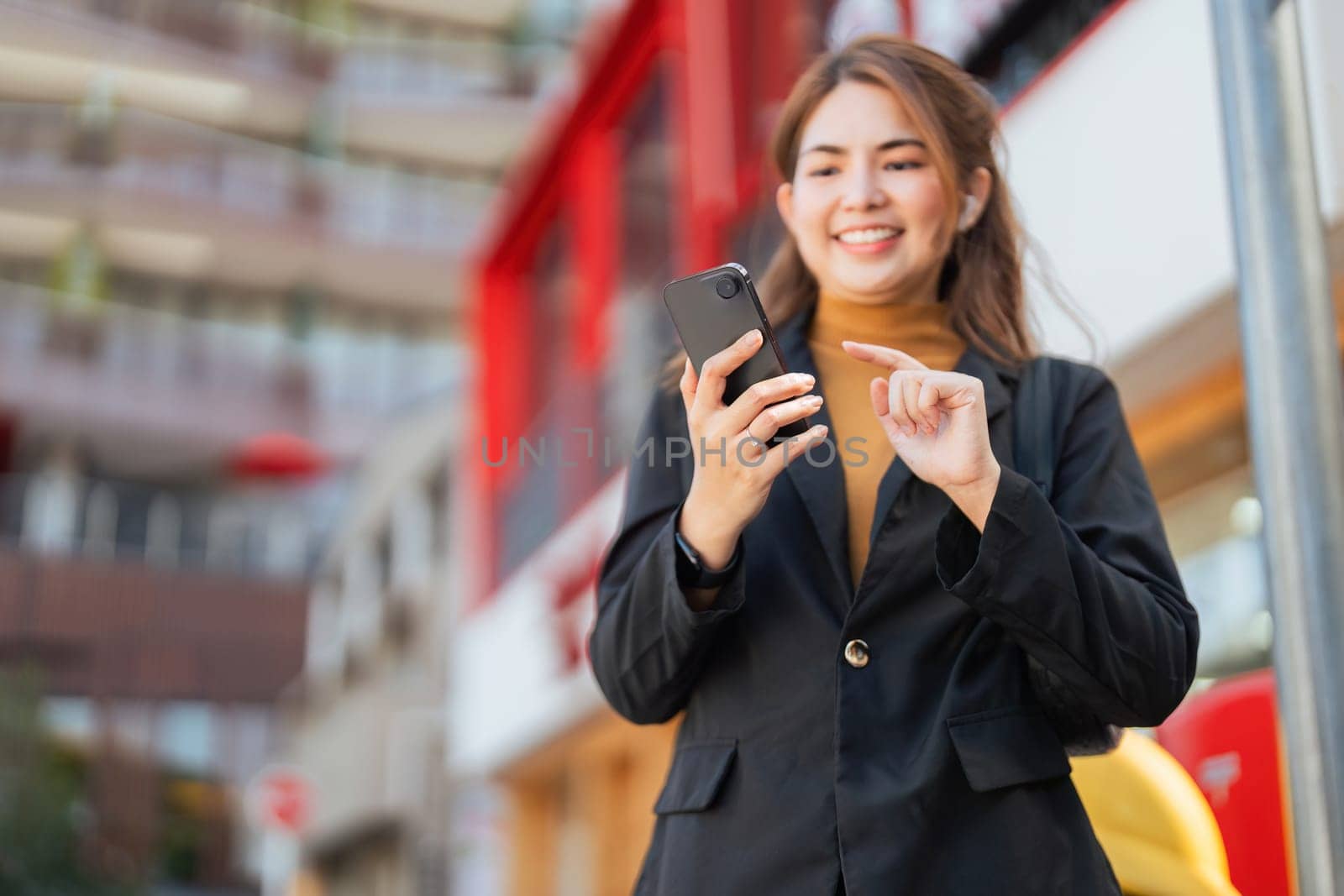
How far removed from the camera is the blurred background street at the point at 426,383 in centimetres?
383

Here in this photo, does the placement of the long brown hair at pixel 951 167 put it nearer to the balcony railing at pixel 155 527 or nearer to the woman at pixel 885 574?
the woman at pixel 885 574

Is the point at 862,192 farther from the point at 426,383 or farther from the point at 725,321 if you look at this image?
the point at 426,383

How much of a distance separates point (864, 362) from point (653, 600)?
37 cm

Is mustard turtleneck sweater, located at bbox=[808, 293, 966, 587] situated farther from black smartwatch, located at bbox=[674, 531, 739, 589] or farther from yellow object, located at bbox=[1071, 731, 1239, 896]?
yellow object, located at bbox=[1071, 731, 1239, 896]

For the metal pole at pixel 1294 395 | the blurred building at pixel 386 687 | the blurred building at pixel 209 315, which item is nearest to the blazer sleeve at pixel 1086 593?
the metal pole at pixel 1294 395

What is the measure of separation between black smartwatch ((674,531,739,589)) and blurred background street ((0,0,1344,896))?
2.08ft

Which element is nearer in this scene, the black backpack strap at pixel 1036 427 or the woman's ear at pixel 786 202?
the black backpack strap at pixel 1036 427

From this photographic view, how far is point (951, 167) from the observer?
5.80 ft

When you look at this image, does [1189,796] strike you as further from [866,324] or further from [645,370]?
[645,370]

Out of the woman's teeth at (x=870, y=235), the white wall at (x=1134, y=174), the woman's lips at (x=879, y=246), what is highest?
the white wall at (x=1134, y=174)

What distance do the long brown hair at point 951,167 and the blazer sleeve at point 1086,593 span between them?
0.99 ft

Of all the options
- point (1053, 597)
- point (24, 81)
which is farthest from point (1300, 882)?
point (24, 81)

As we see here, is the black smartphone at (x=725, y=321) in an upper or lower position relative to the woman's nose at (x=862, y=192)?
lower

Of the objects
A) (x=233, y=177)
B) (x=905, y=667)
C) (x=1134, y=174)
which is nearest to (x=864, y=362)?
(x=905, y=667)
